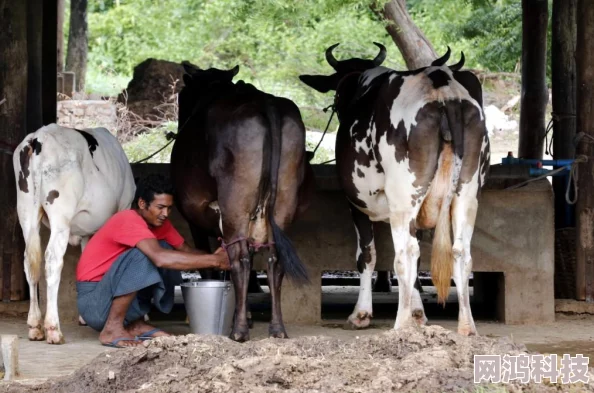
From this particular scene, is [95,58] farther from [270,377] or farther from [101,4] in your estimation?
[270,377]

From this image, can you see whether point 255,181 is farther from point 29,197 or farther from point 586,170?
point 586,170

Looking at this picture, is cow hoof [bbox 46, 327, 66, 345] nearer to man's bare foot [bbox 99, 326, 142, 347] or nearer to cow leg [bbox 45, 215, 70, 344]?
cow leg [bbox 45, 215, 70, 344]

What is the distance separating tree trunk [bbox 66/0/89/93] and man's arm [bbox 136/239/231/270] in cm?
1738

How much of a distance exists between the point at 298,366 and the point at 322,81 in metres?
5.32

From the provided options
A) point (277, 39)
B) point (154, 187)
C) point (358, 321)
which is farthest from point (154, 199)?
point (277, 39)

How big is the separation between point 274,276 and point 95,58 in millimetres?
26887

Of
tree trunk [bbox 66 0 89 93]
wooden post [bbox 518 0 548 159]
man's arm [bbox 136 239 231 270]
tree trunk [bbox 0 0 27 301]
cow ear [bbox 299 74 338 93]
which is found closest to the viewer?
man's arm [bbox 136 239 231 270]

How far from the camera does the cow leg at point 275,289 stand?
28.3ft

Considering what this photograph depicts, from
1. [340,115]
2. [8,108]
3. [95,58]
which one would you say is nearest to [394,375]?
[340,115]

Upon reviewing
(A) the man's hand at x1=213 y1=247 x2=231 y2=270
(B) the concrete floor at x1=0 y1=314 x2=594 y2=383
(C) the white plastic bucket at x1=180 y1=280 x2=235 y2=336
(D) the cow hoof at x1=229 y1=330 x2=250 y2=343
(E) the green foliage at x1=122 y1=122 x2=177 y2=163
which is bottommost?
(B) the concrete floor at x1=0 y1=314 x2=594 y2=383

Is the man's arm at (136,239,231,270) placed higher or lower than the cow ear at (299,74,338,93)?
lower

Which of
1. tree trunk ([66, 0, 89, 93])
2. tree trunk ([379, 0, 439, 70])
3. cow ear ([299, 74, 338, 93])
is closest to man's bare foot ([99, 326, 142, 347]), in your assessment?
cow ear ([299, 74, 338, 93])

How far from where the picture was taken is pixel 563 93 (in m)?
12.1

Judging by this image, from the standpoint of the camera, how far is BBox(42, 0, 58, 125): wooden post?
1335 centimetres
